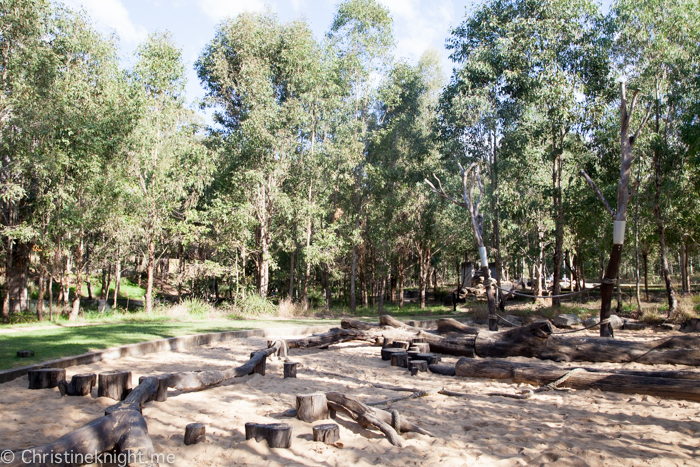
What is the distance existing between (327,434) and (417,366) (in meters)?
3.82

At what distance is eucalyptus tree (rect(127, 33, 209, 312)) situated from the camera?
18.8m

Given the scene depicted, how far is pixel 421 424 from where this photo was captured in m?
4.76

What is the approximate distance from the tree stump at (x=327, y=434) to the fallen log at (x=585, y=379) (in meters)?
3.81

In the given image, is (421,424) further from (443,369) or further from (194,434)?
(443,369)

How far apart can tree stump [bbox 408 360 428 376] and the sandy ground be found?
68 centimetres

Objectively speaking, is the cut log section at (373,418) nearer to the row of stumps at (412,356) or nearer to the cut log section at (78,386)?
the cut log section at (78,386)

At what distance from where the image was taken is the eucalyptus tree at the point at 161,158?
18828mm

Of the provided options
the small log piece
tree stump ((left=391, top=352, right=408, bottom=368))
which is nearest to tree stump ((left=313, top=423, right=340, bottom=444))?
the small log piece

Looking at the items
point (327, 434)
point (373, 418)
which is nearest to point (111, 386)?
point (327, 434)

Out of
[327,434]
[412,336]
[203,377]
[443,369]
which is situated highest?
[203,377]

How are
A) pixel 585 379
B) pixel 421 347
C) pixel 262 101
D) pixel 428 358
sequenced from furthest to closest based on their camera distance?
pixel 262 101 → pixel 421 347 → pixel 428 358 → pixel 585 379

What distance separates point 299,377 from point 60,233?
11838mm

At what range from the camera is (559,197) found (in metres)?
20.6

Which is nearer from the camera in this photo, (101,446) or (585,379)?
(101,446)
